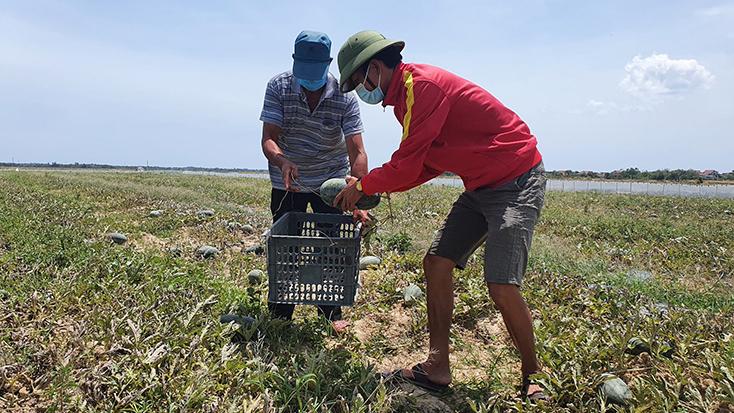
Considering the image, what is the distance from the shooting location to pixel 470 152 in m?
2.60

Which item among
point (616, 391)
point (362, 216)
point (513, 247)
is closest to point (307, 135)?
point (362, 216)

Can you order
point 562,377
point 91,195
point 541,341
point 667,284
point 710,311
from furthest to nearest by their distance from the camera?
point 91,195, point 667,284, point 710,311, point 541,341, point 562,377

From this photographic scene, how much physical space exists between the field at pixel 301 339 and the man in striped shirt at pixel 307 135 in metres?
0.53

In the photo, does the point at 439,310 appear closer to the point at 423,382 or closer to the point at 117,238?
the point at 423,382

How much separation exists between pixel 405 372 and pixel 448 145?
1354 mm

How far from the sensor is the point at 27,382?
2551mm

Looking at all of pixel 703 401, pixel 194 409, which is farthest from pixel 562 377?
pixel 194 409

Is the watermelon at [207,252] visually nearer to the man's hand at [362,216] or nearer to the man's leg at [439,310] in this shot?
the man's hand at [362,216]

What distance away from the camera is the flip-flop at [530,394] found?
2660 mm

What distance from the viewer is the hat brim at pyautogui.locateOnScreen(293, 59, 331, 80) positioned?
3229mm

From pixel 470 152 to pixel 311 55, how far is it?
50.4 inches

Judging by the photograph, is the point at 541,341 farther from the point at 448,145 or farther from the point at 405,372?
the point at 448,145

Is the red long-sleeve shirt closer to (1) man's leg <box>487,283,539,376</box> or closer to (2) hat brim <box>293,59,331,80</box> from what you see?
(1) man's leg <box>487,283,539,376</box>

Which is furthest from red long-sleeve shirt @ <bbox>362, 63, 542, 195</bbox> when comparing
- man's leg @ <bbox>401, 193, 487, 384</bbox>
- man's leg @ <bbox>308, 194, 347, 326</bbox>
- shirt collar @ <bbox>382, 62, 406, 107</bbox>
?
man's leg @ <bbox>308, 194, 347, 326</bbox>
